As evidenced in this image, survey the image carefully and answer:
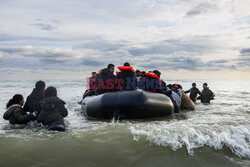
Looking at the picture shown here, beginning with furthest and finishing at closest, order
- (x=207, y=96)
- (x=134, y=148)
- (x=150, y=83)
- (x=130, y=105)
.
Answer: (x=207, y=96), (x=150, y=83), (x=130, y=105), (x=134, y=148)

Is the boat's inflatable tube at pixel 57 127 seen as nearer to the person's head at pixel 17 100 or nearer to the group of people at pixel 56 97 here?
the group of people at pixel 56 97

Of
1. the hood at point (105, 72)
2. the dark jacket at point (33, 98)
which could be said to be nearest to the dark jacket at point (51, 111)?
the dark jacket at point (33, 98)

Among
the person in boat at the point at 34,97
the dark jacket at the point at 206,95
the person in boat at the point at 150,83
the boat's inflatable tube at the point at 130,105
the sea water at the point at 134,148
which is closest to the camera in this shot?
the sea water at the point at 134,148

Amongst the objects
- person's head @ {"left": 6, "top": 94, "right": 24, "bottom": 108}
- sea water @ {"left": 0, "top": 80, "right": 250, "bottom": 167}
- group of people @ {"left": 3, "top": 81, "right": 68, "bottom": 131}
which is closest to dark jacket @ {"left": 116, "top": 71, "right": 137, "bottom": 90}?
group of people @ {"left": 3, "top": 81, "right": 68, "bottom": 131}

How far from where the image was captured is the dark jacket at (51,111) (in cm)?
471

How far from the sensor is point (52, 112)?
4.77 meters

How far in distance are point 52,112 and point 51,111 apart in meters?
0.03

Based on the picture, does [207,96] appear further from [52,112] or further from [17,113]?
[17,113]

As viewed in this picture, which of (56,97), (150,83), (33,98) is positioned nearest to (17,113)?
(33,98)

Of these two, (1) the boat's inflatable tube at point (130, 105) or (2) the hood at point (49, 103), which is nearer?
(2) the hood at point (49, 103)

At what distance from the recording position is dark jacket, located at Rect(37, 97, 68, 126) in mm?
4707

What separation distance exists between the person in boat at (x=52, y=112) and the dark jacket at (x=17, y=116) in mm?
578

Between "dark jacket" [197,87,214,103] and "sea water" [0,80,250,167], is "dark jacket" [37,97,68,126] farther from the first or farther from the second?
"dark jacket" [197,87,214,103]

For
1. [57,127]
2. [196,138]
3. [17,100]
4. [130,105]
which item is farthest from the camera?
[130,105]
